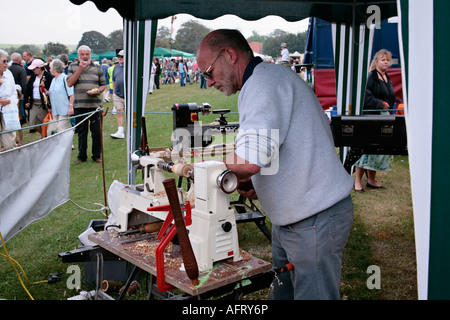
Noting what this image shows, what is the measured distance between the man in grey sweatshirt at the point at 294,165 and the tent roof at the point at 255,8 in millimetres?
2741

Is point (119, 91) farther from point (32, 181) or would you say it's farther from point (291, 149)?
point (291, 149)

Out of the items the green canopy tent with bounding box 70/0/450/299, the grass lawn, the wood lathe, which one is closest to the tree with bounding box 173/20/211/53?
the grass lawn

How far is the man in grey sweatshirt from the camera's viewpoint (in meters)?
1.63

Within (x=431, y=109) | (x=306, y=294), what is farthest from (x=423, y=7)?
(x=306, y=294)

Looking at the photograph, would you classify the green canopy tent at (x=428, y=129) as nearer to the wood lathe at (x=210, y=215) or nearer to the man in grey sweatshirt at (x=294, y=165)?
the man in grey sweatshirt at (x=294, y=165)

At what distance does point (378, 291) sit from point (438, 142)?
2386 millimetres

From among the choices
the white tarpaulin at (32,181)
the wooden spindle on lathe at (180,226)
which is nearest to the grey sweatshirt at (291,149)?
the wooden spindle on lathe at (180,226)

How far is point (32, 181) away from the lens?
11.2ft

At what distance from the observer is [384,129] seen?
3.71 meters

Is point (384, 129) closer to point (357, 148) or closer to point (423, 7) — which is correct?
point (357, 148)

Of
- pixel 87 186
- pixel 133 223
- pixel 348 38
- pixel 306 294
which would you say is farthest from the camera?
pixel 87 186

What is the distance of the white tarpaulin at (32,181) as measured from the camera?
302 centimetres

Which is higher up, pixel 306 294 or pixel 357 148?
pixel 357 148

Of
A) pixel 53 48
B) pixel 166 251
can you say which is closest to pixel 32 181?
pixel 166 251
